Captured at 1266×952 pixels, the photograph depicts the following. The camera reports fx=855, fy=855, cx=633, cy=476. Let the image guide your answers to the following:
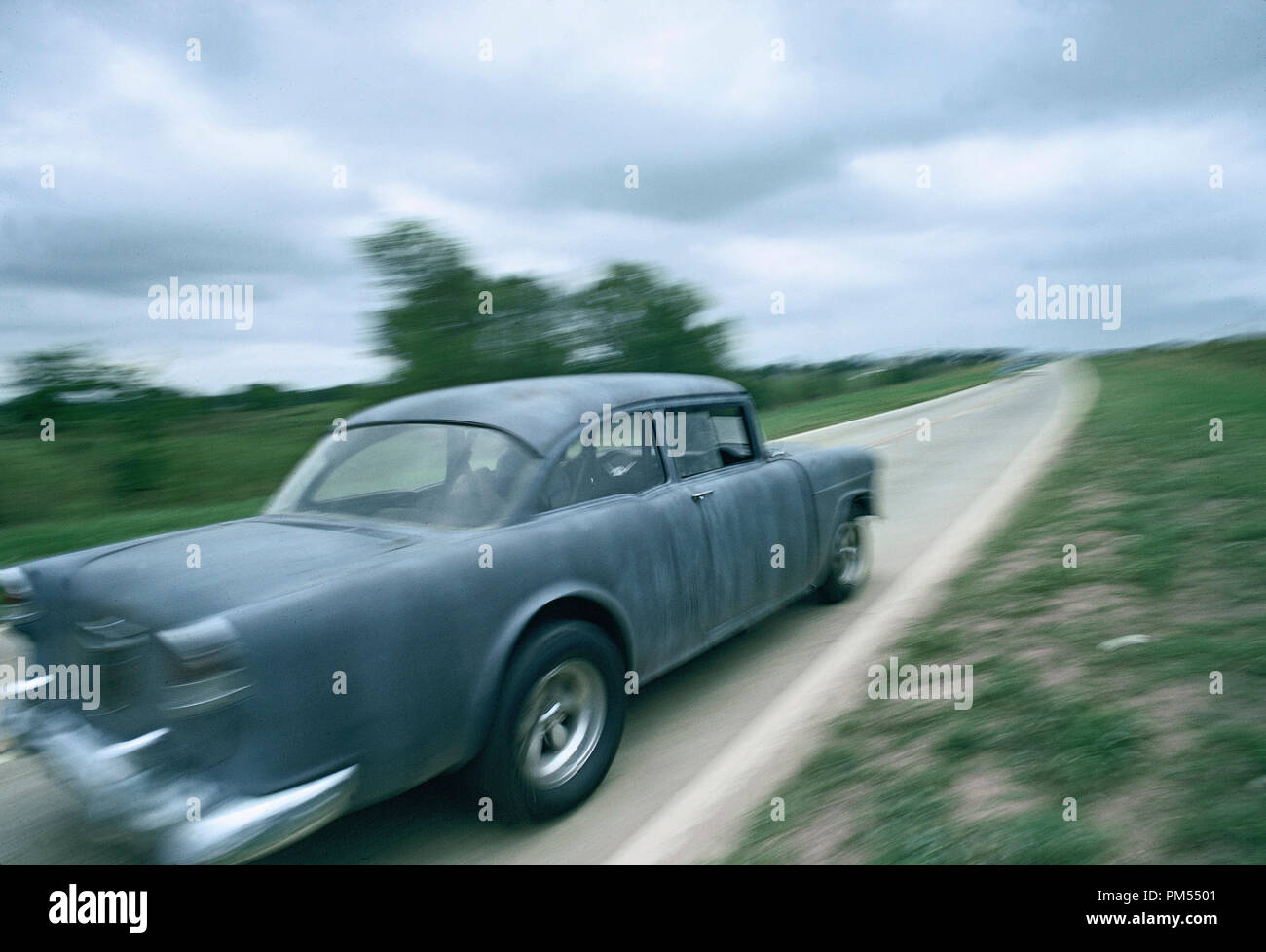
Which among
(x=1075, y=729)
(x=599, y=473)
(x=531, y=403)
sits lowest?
(x=1075, y=729)

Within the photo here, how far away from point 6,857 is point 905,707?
3570 mm

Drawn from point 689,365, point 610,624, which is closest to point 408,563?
point 610,624

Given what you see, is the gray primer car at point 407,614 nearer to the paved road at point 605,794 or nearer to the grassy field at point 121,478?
the paved road at point 605,794

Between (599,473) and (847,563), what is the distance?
2.65 m

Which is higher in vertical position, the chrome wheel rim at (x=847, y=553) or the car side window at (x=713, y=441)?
the car side window at (x=713, y=441)

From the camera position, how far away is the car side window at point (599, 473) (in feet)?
11.8

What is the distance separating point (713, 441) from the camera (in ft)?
15.6

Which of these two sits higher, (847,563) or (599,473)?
(599,473)

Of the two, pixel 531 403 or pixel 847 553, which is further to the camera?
pixel 847 553

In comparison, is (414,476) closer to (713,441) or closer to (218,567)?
(218,567)

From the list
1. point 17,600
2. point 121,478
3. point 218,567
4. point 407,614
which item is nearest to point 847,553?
point 407,614

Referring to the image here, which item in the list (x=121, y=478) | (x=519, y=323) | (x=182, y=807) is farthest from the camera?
(x=519, y=323)

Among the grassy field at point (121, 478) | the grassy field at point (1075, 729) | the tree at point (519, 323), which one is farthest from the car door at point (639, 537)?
the tree at point (519, 323)

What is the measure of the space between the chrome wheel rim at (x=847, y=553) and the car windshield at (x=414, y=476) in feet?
8.96
